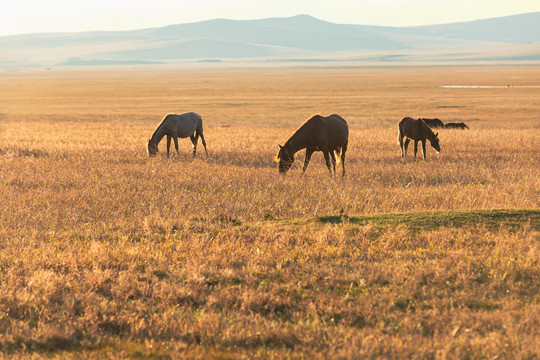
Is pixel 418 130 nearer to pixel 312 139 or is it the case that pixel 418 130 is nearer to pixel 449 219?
pixel 312 139

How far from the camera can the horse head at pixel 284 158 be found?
17641mm

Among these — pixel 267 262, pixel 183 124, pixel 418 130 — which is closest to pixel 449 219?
pixel 267 262

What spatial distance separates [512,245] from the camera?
917cm

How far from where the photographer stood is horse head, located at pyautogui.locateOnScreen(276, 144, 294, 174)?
695 inches

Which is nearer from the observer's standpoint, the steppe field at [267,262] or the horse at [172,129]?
the steppe field at [267,262]

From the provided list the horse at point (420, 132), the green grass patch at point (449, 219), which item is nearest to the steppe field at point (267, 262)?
the green grass patch at point (449, 219)

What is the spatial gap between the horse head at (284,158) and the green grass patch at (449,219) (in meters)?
6.38

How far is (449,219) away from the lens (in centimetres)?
1083

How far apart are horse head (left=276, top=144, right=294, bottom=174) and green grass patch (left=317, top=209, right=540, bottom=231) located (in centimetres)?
638

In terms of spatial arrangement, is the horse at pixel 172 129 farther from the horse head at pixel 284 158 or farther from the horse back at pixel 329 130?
the horse back at pixel 329 130

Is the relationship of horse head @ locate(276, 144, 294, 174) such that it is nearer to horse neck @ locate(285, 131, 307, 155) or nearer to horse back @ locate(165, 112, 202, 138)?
horse neck @ locate(285, 131, 307, 155)

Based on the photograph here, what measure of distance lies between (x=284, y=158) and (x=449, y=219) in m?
7.63

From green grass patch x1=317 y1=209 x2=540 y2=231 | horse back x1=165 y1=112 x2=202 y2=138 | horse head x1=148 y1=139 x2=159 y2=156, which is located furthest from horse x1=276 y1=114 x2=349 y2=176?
green grass patch x1=317 y1=209 x2=540 y2=231

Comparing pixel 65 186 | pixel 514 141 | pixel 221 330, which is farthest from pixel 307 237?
pixel 514 141
